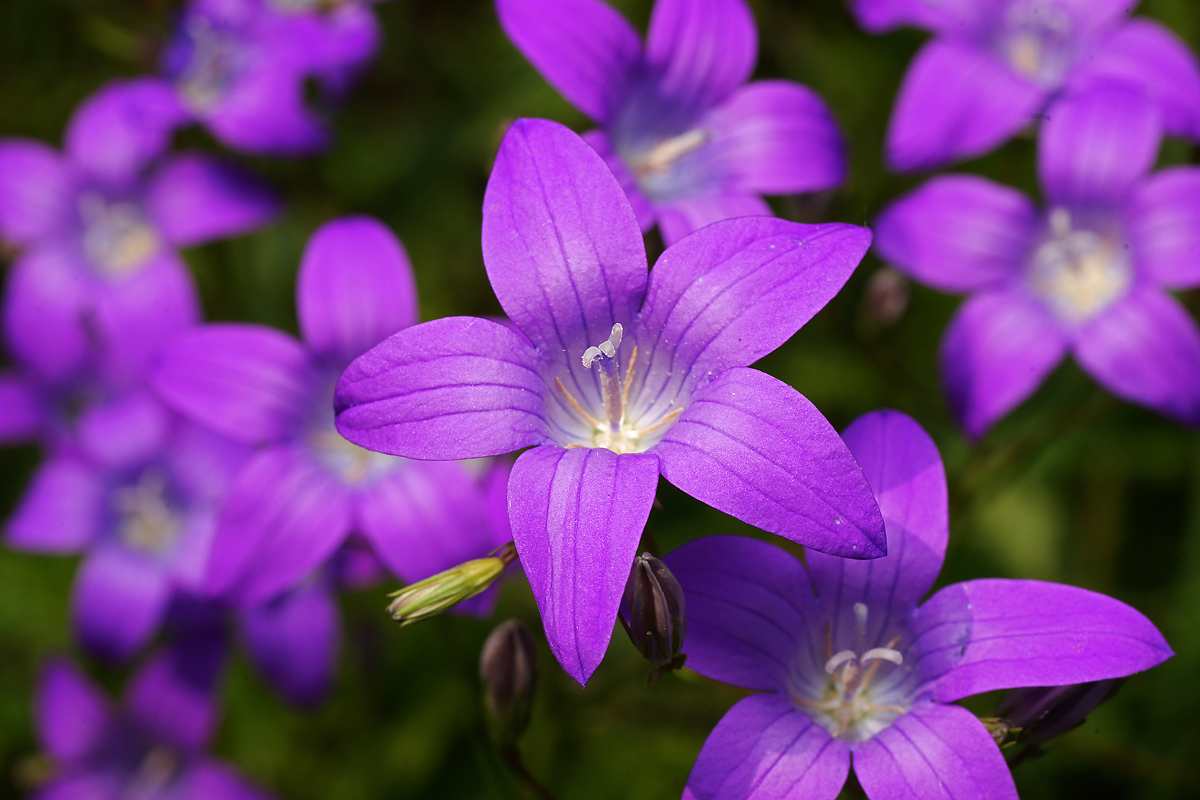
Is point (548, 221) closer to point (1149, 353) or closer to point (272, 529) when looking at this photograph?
point (272, 529)

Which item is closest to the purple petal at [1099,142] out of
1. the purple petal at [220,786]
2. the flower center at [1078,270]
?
the flower center at [1078,270]

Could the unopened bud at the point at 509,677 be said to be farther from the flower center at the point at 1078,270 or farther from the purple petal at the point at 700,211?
the flower center at the point at 1078,270

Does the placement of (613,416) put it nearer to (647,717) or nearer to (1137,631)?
(1137,631)

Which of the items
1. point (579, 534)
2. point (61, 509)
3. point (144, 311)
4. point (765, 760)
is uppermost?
point (579, 534)

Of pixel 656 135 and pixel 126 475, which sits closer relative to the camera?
pixel 656 135

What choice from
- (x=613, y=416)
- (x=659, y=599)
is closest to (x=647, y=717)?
(x=613, y=416)

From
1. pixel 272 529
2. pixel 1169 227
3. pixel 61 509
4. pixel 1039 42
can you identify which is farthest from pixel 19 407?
pixel 1169 227
